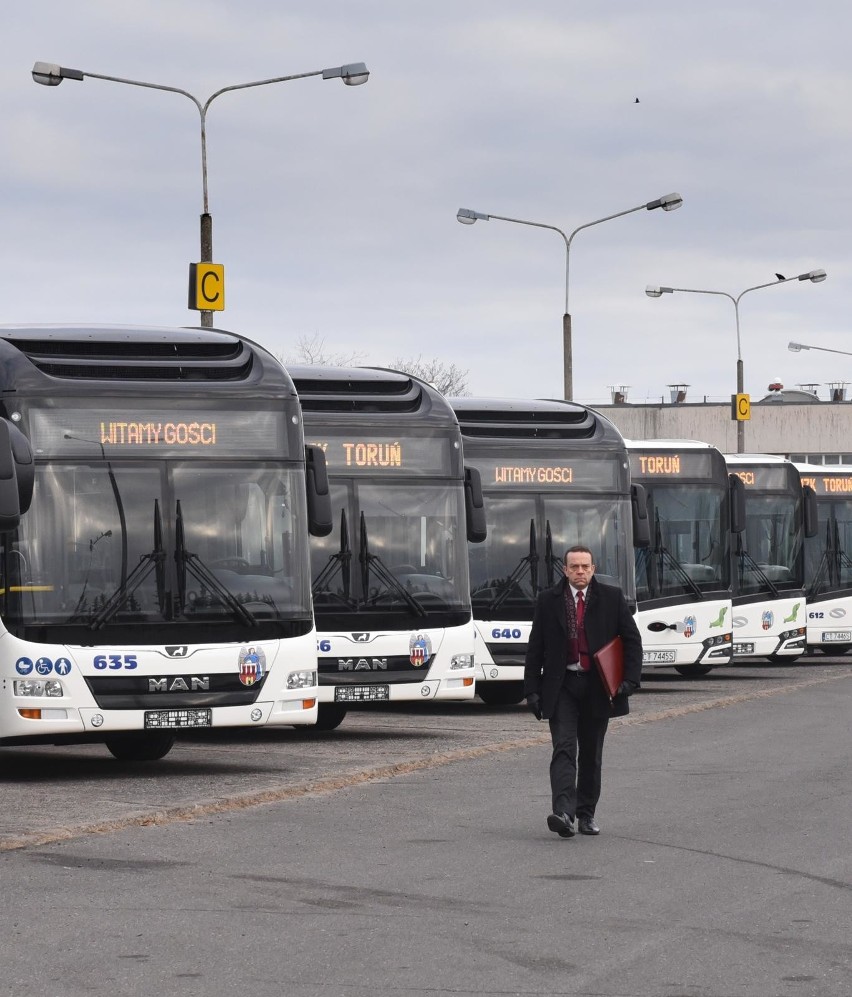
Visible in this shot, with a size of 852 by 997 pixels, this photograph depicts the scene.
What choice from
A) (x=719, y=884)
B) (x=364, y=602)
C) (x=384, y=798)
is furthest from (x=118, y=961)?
(x=364, y=602)

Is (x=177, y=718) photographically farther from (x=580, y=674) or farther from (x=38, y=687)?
(x=580, y=674)

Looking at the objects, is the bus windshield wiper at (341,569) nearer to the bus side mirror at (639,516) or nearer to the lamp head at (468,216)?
the bus side mirror at (639,516)

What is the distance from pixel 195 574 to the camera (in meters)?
14.8

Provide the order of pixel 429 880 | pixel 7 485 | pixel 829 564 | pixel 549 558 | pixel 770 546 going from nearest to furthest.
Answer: pixel 429 880
pixel 7 485
pixel 549 558
pixel 770 546
pixel 829 564

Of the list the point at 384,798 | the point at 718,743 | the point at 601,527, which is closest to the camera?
the point at 384,798

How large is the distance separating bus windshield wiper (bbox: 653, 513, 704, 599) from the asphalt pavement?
1046 cm

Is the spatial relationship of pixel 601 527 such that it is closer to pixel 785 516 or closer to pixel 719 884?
pixel 785 516

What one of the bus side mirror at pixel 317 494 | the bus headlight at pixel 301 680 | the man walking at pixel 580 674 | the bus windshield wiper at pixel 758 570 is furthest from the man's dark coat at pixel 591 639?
the bus windshield wiper at pixel 758 570

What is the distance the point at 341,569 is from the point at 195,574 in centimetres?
406

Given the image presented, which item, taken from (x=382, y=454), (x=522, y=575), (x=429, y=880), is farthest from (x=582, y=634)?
(x=522, y=575)

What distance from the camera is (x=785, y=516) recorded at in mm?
32469

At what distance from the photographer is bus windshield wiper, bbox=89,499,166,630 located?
14.4 metres

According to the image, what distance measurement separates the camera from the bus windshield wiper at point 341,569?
1864 cm

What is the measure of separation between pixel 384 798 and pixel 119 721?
2.12m
